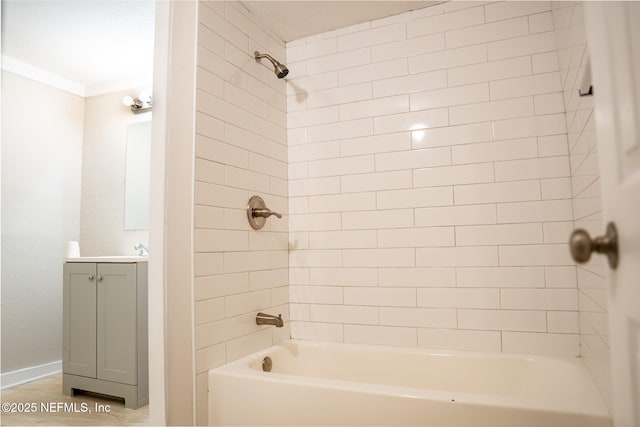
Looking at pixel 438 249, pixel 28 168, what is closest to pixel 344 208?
pixel 438 249

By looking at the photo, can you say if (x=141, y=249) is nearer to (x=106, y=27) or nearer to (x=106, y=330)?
(x=106, y=330)

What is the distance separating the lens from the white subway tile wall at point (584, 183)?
3.65ft

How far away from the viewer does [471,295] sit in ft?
6.01

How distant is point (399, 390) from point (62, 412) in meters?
2.36

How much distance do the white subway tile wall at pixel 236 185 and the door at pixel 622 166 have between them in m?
1.37

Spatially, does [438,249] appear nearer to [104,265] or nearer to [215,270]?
[215,270]

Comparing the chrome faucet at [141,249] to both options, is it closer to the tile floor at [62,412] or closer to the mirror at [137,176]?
the mirror at [137,176]

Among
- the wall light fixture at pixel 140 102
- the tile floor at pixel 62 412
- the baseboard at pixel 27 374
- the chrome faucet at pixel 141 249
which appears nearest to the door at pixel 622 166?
the tile floor at pixel 62 412

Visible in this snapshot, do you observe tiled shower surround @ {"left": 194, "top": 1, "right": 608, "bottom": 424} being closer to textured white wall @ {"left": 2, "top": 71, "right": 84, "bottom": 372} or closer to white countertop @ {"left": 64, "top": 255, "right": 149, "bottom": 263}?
white countertop @ {"left": 64, "top": 255, "right": 149, "bottom": 263}

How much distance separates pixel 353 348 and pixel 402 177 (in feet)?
3.07

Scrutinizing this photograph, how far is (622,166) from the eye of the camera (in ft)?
1.88

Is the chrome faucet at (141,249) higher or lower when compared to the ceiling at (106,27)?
lower
